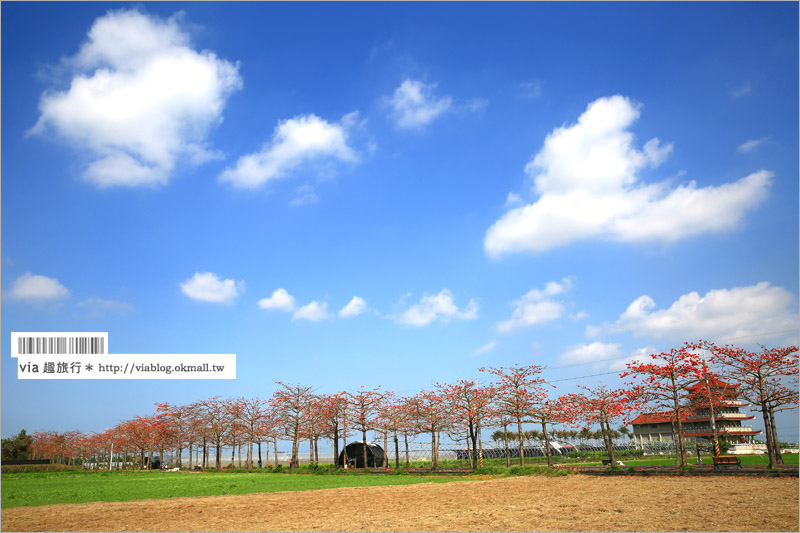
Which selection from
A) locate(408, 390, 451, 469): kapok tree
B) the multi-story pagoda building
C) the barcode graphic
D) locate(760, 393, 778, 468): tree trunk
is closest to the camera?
the barcode graphic

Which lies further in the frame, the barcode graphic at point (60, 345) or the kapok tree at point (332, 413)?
the kapok tree at point (332, 413)

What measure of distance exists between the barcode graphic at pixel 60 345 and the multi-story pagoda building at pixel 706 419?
26.3 metres

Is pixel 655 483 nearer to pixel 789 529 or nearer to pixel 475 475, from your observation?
pixel 789 529

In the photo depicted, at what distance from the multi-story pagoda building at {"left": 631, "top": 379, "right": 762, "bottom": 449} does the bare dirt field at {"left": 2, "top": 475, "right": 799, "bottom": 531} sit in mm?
6966

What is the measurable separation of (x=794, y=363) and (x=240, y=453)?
177 feet

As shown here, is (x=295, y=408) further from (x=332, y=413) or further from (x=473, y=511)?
(x=473, y=511)

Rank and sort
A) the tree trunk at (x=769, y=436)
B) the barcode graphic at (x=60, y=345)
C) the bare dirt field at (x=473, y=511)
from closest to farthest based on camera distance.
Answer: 1. the bare dirt field at (x=473, y=511)
2. the barcode graphic at (x=60, y=345)
3. the tree trunk at (x=769, y=436)

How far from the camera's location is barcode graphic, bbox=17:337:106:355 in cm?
1731

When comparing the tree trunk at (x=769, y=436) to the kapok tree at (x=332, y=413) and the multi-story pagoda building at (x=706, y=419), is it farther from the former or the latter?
the kapok tree at (x=332, y=413)

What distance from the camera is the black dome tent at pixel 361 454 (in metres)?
48.9

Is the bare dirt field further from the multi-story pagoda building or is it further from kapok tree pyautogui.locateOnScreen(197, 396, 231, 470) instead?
kapok tree pyautogui.locateOnScreen(197, 396, 231, 470)

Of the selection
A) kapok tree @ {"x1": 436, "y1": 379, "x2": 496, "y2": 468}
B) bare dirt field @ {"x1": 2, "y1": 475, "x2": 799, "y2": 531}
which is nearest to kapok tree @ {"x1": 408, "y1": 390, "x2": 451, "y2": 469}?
kapok tree @ {"x1": 436, "y1": 379, "x2": 496, "y2": 468}

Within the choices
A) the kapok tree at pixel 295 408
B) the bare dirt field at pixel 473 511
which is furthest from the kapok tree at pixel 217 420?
the bare dirt field at pixel 473 511

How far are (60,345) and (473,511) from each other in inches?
575
